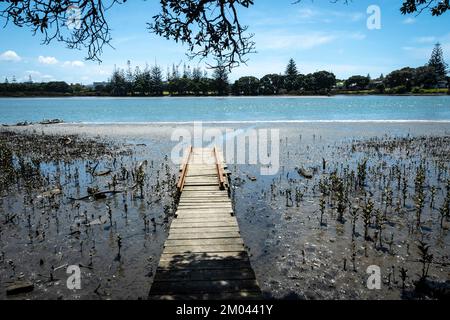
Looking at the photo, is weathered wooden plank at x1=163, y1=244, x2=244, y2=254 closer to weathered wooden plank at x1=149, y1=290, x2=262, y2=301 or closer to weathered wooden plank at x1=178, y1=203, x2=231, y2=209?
weathered wooden plank at x1=149, y1=290, x2=262, y2=301

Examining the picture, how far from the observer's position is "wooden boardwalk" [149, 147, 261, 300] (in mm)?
5504

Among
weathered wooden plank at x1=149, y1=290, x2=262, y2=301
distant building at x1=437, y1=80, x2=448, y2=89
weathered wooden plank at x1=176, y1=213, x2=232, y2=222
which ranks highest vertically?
distant building at x1=437, y1=80, x2=448, y2=89

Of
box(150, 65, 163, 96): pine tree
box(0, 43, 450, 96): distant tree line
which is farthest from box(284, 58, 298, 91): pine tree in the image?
box(150, 65, 163, 96): pine tree

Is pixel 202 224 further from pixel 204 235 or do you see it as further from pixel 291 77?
pixel 291 77

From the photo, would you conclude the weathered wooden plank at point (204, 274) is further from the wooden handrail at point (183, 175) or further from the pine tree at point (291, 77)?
the pine tree at point (291, 77)

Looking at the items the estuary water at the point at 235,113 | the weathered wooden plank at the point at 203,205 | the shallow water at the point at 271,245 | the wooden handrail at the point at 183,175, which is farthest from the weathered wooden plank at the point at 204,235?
the estuary water at the point at 235,113

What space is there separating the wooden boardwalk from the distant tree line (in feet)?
418

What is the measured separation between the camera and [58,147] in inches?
831

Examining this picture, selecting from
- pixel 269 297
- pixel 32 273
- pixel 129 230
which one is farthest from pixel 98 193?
pixel 269 297

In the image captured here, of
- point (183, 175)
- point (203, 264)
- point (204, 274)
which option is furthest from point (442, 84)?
point (204, 274)

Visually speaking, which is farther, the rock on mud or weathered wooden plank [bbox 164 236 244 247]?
weathered wooden plank [bbox 164 236 244 247]

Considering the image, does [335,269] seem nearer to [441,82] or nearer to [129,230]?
[129,230]

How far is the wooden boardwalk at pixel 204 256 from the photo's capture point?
5504 mm

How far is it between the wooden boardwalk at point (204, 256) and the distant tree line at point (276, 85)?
418 feet
